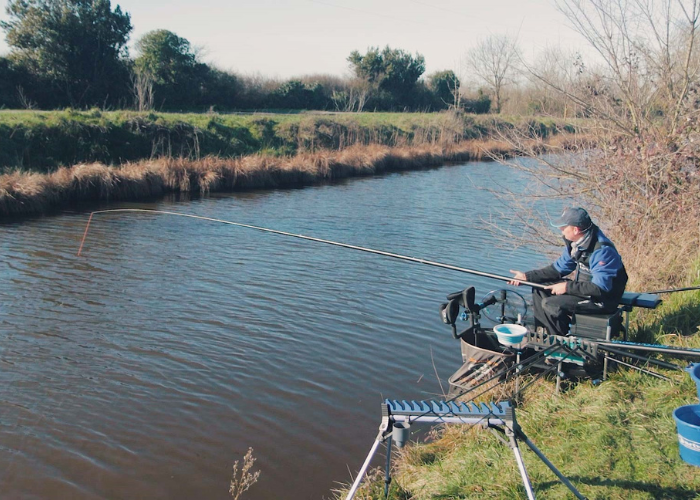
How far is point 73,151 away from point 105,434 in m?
16.7

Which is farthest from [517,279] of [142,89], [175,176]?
[142,89]

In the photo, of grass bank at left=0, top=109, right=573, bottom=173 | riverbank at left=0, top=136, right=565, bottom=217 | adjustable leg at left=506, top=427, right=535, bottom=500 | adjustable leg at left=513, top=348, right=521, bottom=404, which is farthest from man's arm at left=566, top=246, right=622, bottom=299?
grass bank at left=0, top=109, right=573, bottom=173

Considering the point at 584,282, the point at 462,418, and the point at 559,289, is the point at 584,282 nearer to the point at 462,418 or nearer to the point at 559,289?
the point at 559,289

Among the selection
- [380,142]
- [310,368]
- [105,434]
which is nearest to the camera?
[105,434]

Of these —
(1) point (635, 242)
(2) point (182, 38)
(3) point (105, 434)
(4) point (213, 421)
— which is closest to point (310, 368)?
(4) point (213, 421)

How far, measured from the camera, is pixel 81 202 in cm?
1733

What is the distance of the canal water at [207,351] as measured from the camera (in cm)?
491

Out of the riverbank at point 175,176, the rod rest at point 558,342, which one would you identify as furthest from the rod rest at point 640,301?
the riverbank at point 175,176

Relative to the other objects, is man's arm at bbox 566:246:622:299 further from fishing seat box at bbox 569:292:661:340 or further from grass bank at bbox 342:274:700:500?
grass bank at bbox 342:274:700:500

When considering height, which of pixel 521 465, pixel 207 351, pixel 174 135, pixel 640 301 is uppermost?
pixel 174 135

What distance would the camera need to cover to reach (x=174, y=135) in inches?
901

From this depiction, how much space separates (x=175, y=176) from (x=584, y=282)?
15.9 metres

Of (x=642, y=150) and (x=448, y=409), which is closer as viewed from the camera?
(x=448, y=409)

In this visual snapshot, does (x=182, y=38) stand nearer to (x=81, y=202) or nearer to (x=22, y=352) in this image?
(x=81, y=202)
